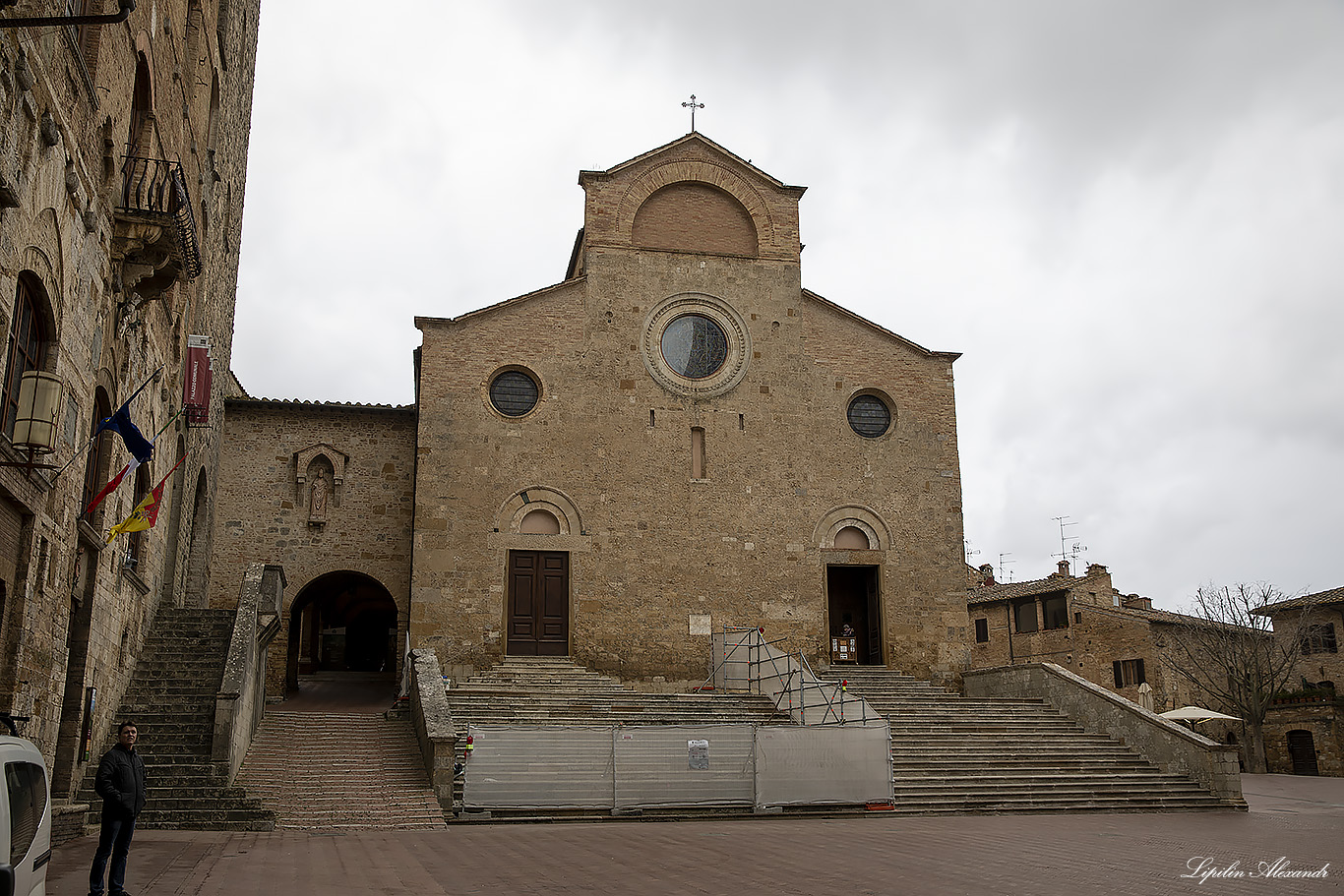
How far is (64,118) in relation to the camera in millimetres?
10055

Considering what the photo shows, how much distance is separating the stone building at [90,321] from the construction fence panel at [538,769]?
4.72 m

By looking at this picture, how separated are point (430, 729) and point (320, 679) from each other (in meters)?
16.3

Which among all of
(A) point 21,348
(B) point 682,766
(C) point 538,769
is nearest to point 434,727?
(C) point 538,769

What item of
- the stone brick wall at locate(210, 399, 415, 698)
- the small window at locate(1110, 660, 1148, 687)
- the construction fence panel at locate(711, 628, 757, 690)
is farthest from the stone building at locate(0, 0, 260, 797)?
the small window at locate(1110, 660, 1148, 687)

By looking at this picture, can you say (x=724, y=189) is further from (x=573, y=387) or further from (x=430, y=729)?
(x=430, y=729)

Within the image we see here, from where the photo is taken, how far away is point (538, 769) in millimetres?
14211

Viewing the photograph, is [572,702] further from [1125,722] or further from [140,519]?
[1125,722]

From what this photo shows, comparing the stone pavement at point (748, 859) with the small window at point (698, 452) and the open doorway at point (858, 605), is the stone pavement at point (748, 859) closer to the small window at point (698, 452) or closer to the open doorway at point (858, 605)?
the open doorway at point (858, 605)

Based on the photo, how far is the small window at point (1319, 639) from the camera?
35656 mm

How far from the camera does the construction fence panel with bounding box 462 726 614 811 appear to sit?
1399 cm

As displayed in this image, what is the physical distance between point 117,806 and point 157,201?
27.5 ft

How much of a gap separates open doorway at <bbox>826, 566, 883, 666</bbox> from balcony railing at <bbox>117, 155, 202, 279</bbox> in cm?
1518

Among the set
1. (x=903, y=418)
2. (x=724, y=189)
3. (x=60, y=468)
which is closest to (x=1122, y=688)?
(x=903, y=418)

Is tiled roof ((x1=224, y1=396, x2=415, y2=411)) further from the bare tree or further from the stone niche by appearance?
the bare tree
